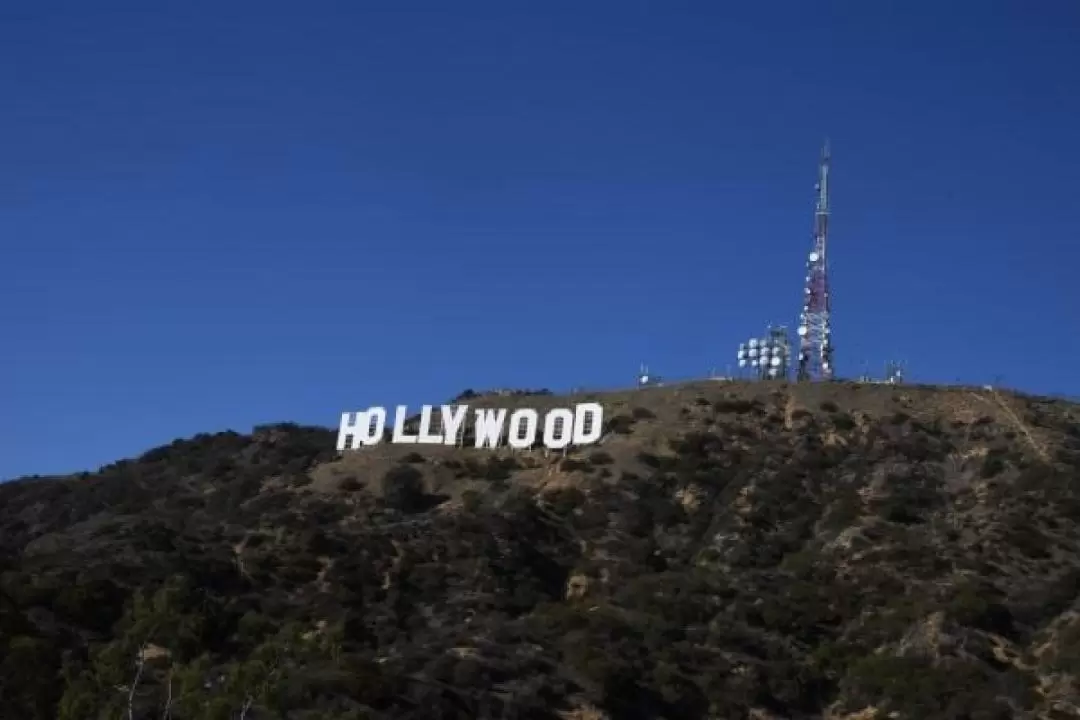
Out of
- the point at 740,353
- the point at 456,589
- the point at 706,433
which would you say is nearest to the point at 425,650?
the point at 456,589

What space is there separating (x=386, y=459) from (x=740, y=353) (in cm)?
2419

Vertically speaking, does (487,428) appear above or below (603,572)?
above

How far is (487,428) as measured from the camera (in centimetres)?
8156

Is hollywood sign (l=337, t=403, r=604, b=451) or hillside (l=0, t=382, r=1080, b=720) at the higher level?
hollywood sign (l=337, t=403, r=604, b=451)

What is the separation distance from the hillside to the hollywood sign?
1412mm

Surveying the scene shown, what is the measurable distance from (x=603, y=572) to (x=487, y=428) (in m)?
17.1

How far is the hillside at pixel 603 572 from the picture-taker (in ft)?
176

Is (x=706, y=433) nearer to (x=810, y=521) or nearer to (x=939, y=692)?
(x=810, y=521)

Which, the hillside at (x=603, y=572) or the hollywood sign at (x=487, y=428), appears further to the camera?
the hollywood sign at (x=487, y=428)

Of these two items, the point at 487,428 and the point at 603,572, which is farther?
the point at 487,428

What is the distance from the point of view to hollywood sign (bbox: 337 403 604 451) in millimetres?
79750

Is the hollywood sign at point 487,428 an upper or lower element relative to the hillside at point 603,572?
upper

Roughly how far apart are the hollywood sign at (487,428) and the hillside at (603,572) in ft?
4.63

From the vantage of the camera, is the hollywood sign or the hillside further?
the hollywood sign
